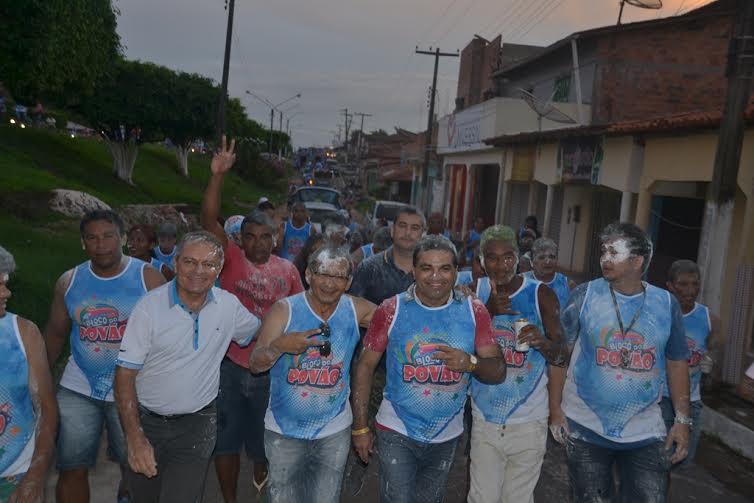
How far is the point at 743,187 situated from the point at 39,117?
41845 millimetres

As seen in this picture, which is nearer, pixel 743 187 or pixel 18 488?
pixel 18 488

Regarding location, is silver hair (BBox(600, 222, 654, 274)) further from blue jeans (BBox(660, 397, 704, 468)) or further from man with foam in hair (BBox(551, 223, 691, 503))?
blue jeans (BBox(660, 397, 704, 468))

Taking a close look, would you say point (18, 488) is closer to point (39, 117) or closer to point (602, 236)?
point (602, 236)

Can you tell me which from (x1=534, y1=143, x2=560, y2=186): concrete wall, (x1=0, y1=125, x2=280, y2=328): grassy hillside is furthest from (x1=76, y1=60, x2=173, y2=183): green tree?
(x1=534, y1=143, x2=560, y2=186): concrete wall

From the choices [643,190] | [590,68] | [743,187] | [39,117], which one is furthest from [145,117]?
[743,187]

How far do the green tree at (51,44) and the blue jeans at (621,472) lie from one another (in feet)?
29.1

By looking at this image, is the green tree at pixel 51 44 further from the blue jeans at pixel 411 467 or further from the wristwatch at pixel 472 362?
the wristwatch at pixel 472 362

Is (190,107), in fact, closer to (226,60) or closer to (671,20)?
(226,60)

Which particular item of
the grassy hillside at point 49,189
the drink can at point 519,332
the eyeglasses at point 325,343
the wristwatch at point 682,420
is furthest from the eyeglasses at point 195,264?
the grassy hillside at point 49,189

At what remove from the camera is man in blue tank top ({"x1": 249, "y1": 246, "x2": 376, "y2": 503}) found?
3.77 metres

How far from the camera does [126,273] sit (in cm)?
431

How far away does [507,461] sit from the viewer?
4273 millimetres

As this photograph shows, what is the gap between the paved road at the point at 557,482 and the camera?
5.31 meters

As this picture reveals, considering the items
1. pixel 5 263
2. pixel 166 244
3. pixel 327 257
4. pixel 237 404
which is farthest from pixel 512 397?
pixel 166 244
